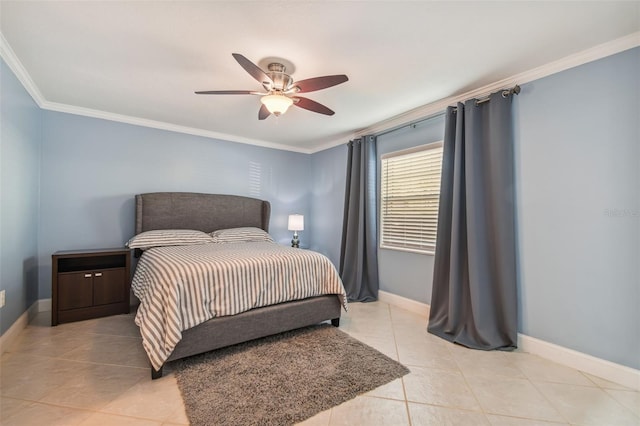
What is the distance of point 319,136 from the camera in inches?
173

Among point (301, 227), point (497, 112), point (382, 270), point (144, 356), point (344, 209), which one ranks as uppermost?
point (497, 112)

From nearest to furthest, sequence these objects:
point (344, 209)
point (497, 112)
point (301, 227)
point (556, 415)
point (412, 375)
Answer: point (556, 415) < point (412, 375) < point (497, 112) < point (344, 209) < point (301, 227)

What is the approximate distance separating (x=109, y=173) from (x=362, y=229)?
3.38 meters

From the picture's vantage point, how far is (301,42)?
6.57ft

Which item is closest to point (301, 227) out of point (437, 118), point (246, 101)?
point (246, 101)

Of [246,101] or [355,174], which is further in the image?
[355,174]

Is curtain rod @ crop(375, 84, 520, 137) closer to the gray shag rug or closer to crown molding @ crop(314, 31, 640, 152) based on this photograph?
crown molding @ crop(314, 31, 640, 152)

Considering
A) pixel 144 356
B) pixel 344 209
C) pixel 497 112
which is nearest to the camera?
pixel 144 356

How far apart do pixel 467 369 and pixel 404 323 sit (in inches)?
36.4

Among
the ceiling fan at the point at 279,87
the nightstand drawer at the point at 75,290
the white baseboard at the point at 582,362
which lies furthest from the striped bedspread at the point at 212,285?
the white baseboard at the point at 582,362

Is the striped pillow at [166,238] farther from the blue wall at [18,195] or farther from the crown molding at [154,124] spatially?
the crown molding at [154,124]

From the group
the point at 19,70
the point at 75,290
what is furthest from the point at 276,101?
the point at 75,290

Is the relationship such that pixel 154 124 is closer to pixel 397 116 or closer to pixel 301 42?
pixel 301 42

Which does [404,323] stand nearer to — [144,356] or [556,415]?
[556,415]
